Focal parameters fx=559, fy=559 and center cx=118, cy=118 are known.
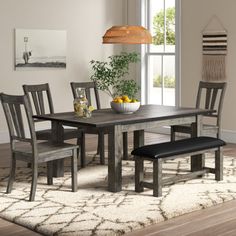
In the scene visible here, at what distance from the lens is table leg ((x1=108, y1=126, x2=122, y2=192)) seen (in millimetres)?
5020

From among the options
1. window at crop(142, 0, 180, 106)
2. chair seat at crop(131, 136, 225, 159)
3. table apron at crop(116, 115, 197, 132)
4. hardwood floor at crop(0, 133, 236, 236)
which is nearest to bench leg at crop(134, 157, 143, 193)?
chair seat at crop(131, 136, 225, 159)

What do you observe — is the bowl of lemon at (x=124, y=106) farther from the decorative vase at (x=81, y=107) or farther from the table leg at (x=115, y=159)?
the table leg at (x=115, y=159)

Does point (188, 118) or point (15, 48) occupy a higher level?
point (15, 48)

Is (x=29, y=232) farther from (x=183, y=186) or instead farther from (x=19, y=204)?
(x=183, y=186)

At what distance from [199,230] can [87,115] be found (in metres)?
1.79

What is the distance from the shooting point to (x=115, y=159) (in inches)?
199

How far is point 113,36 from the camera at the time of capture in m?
5.05

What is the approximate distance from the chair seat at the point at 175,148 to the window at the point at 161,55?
3310mm

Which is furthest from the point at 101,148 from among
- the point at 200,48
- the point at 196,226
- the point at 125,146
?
the point at 200,48

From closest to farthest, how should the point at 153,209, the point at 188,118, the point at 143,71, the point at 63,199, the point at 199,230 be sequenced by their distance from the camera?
the point at 199,230, the point at 153,209, the point at 63,199, the point at 188,118, the point at 143,71

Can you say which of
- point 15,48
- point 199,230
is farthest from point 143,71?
point 199,230

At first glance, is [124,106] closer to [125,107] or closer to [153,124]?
[125,107]

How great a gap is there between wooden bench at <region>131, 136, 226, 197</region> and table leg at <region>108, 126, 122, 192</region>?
0.15m

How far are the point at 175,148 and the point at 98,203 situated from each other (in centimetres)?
88
